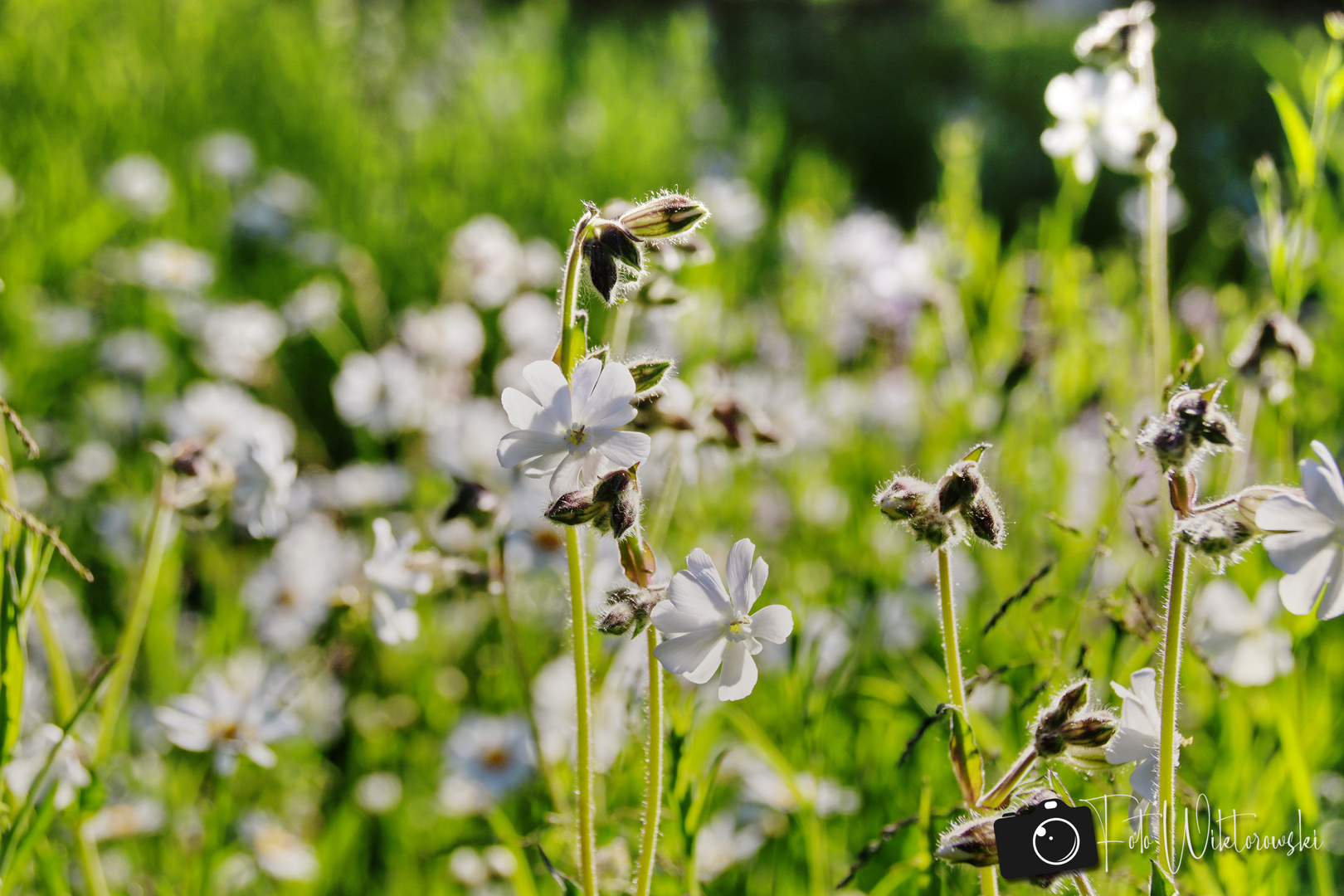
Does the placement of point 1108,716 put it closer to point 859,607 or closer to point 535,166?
point 859,607

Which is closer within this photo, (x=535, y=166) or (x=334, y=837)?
(x=334, y=837)

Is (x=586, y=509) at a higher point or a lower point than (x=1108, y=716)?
higher

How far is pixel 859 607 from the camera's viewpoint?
1.72m

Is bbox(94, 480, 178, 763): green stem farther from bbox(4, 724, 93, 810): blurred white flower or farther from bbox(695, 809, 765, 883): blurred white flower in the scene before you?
bbox(695, 809, 765, 883): blurred white flower

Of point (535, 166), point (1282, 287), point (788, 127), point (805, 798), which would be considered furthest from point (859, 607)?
point (788, 127)

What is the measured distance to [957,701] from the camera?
67cm

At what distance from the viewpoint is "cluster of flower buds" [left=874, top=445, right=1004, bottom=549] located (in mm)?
644

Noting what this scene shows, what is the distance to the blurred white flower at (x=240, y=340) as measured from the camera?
7.59 ft

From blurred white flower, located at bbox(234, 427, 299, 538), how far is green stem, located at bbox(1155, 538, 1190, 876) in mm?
874

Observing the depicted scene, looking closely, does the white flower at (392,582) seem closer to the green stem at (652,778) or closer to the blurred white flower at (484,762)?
the green stem at (652,778)

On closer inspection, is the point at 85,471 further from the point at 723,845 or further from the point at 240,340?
the point at 723,845

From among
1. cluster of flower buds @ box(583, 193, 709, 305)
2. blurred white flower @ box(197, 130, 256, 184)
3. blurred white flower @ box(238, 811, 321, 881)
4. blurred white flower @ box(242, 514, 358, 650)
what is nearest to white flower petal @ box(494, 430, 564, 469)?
cluster of flower buds @ box(583, 193, 709, 305)

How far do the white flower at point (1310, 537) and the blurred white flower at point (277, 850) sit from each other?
129 centimetres

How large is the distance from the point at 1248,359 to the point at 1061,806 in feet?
2.59
